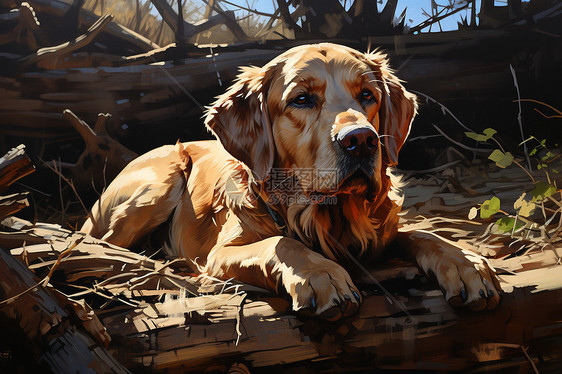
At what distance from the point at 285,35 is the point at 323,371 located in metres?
Result: 2.93

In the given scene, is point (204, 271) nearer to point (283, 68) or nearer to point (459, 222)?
point (283, 68)

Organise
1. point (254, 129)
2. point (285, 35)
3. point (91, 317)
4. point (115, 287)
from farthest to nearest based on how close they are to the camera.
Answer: point (285, 35) → point (254, 129) → point (115, 287) → point (91, 317)

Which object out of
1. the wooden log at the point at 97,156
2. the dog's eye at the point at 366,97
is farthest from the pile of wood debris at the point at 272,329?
the wooden log at the point at 97,156

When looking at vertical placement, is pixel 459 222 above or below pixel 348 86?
below

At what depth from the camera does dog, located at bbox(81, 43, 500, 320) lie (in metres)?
2.03

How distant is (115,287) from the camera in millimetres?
2320

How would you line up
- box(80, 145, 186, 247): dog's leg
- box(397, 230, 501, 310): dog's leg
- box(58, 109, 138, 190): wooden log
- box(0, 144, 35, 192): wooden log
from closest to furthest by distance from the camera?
box(0, 144, 35, 192): wooden log, box(397, 230, 501, 310): dog's leg, box(80, 145, 186, 247): dog's leg, box(58, 109, 138, 190): wooden log

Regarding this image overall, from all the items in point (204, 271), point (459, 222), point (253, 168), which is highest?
point (253, 168)

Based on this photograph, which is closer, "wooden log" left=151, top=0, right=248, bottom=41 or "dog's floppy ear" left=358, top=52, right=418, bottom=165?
"dog's floppy ear" left=358, top=52, right=418, bottom=165

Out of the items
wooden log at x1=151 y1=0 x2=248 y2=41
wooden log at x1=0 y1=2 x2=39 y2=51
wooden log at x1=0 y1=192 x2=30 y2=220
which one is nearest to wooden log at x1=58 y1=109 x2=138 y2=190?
wooden log at x1=0 y1=2 x2=39 y2=51

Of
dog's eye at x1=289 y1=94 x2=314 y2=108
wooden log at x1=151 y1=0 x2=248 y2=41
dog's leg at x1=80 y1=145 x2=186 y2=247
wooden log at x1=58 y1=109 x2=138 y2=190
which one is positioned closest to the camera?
dog's eye at x1=289 y1=94 x2=314 y2=108

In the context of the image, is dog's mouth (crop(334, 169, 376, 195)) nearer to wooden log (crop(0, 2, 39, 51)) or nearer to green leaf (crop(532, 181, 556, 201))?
green leaf (crop(532, 181, 556, 201))

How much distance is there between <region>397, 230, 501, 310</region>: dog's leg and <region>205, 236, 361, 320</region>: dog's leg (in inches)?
15.6

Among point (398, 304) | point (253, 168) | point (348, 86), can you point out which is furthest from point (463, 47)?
point (398, 304)
